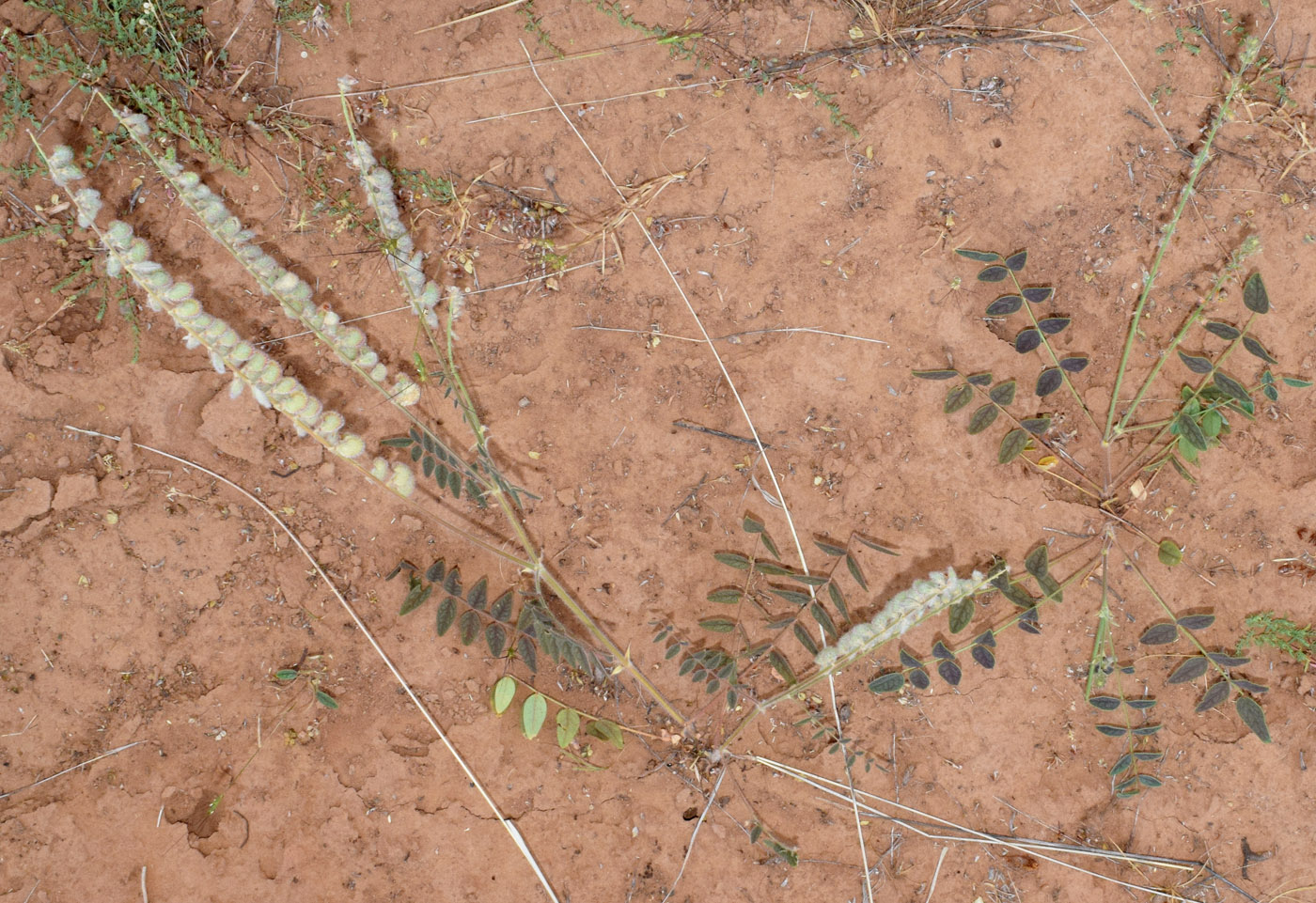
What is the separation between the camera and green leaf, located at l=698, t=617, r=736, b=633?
2660 millimetres

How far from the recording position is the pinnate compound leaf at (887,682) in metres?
2.62

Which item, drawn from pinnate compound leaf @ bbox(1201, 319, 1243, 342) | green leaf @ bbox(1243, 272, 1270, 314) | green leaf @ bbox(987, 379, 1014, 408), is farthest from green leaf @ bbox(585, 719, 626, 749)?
green leaf @ bbox(1243, 272, 1270, 314)

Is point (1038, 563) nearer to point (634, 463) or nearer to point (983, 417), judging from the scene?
point (983, 417)

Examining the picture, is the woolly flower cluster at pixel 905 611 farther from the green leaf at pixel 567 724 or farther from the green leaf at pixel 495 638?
the green leaf at pixel 495 638

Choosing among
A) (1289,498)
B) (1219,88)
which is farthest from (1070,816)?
(1219,88)

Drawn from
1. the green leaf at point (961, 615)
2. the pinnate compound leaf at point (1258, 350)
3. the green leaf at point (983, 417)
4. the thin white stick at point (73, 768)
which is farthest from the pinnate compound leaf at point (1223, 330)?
the thin white stick at point (73, 768)

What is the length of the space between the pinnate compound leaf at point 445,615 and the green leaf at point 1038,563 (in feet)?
6.60

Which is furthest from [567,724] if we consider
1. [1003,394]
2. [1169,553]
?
[1169,553]

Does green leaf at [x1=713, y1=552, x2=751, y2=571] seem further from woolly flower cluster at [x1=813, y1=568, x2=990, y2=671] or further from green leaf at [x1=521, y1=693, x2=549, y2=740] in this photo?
green leaf at [x1=521, y1=693, x2=549, y2=740]

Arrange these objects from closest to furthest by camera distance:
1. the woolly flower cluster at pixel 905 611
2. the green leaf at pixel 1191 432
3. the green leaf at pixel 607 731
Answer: the woolly flower cluster at pixel 905 611, the green leaf at pixel 1191 432, the green leaf at pixel 607 731

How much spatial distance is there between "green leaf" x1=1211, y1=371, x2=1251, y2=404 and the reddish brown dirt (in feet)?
0.63

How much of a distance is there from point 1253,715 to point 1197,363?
49.7 inches

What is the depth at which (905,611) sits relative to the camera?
7.96ft

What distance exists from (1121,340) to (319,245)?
113 inches
